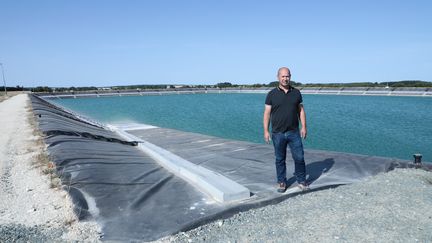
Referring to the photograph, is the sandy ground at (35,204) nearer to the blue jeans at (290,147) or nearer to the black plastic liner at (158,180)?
the black plastic liner at (158,180)

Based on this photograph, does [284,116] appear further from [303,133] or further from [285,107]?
[303,133]

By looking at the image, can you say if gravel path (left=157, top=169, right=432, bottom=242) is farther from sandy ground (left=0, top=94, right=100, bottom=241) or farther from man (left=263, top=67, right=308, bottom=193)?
sandy ground (left=0, top=94, right=100, bottom=241)

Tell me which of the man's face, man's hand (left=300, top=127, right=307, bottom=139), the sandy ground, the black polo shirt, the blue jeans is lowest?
the sandy ground

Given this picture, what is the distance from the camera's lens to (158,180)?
6.17m

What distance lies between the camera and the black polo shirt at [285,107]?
17.1ft

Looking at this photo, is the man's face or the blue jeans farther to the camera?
the blue jeans

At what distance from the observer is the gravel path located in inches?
153

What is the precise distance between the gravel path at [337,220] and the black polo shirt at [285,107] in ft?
3.96

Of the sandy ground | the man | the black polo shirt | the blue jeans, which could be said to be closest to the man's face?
the man

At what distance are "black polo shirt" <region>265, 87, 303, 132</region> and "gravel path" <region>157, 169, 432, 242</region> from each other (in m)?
1.21

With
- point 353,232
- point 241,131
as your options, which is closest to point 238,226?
point 353,232

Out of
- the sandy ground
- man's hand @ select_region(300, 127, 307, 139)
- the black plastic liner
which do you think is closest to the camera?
the sandy ground

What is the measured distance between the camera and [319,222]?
4.25m

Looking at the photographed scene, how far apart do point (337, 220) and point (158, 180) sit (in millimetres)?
3308
